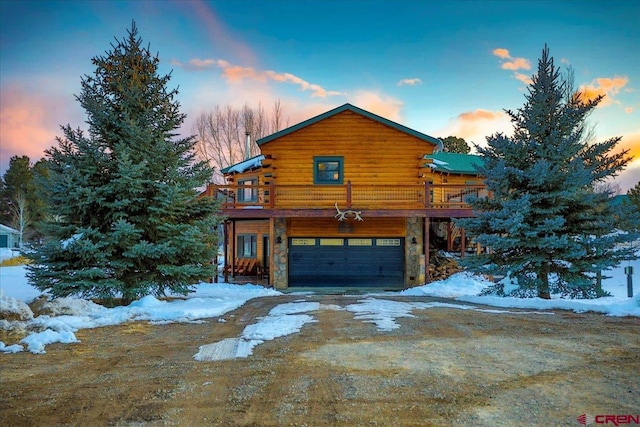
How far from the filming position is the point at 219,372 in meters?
4.88

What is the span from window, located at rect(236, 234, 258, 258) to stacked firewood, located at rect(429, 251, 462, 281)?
8437mm

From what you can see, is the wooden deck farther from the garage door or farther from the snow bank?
the snow bank

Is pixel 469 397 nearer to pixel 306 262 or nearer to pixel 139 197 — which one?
pixel 139 197

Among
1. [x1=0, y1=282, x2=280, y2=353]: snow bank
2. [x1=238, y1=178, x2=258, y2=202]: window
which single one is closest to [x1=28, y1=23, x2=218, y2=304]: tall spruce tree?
[x1=0, y1=282, x2=280, y2=353]: snow bank

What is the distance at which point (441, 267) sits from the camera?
60.6 feet

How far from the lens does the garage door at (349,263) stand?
17.4 meters

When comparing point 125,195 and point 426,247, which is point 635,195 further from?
point 125,195

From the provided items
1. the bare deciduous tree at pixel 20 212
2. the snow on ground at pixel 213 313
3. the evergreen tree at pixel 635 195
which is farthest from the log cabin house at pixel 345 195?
the bare deciduous tree at pixel 20 212

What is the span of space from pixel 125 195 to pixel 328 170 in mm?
9000

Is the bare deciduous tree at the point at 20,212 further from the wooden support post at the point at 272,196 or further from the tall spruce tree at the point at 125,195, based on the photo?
the tall spruce tree at the point at 125,195

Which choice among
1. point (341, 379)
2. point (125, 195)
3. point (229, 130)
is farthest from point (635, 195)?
point (229, 130)

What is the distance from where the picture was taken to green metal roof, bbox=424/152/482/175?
21.7 meters

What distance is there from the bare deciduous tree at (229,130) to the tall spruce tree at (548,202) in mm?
27896

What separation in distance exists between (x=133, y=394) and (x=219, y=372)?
0.97m
